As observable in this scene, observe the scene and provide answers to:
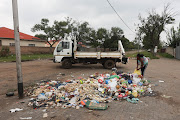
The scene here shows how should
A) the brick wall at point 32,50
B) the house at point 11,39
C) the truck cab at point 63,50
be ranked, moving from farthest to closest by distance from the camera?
1. the brick wall at point 32,50
2. the house at point 11,39
3. the truck cab at point 63,50

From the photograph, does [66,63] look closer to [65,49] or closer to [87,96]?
[65,49]

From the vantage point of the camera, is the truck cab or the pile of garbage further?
the truck cab

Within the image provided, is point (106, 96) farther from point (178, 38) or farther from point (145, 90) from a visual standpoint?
point (178, 38)

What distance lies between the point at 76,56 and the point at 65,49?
3.24ft

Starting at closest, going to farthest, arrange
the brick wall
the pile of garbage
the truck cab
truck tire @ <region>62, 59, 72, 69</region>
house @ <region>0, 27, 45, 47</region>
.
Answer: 1. the pile of garbage
2. the truck cab
3. truck tire @ <region>62, 59, 72, 69</region>
4. house @ <region>0, 27, 45, 47</region>
5. the brick wall

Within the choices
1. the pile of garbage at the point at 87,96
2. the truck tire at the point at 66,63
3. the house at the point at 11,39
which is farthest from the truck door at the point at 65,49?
the house at the point at 11,39

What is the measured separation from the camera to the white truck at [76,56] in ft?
31.9

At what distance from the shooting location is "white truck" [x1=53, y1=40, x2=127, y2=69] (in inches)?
383

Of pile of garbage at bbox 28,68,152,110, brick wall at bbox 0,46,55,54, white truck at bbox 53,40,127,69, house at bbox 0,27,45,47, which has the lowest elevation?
pile of garbage at bbox 28,68,152,110

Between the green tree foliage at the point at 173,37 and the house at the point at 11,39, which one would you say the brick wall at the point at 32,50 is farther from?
the green tree foliage at the point at 173,37

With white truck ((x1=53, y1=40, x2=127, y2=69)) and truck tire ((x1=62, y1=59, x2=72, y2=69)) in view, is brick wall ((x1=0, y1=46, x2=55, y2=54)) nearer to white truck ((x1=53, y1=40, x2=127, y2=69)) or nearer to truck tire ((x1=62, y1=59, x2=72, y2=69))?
white truck ((x1=53, y1=40, x2=127, y2=69))

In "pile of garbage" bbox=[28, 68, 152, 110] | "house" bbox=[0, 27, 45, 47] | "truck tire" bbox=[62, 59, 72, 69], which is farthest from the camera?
"house" bbox=[0, 27, 45, 47]

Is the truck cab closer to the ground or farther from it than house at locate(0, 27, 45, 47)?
closer to the ground

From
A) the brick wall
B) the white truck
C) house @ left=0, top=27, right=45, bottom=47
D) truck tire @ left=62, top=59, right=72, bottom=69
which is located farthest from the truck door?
house @ left=0, top=27, right=45, bottom=47
